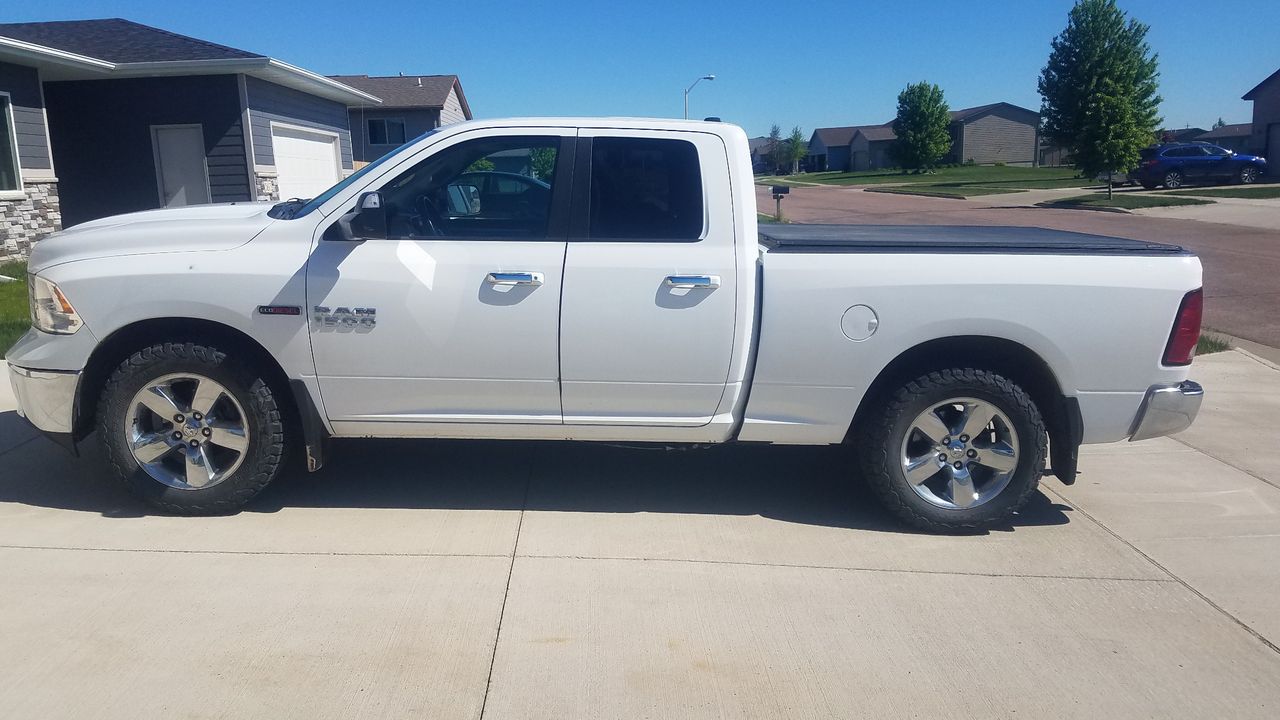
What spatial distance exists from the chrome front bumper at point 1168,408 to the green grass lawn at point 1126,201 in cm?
2891

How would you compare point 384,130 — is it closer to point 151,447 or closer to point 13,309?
point 13,309

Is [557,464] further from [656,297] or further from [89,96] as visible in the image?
[89,96]

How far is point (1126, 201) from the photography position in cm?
3241

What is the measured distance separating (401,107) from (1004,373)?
3632 centimetres

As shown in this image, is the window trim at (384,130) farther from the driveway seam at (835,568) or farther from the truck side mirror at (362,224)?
the driveway seam at (835,568)

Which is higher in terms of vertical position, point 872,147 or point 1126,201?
point 872,147

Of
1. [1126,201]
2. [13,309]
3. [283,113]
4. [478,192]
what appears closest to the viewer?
[478,192]

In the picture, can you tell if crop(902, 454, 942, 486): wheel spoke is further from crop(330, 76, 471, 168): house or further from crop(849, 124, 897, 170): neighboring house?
crop(849, 124, 897, 170): neighboring house

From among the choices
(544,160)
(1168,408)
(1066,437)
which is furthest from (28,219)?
(1168,408)

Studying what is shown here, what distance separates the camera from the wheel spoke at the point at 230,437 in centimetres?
473

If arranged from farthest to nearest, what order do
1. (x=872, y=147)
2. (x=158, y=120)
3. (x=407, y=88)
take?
(x=872, y=147) < (x=407, y=88) < (x=158, y=120)

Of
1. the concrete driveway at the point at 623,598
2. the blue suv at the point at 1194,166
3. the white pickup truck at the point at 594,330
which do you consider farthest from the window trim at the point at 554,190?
the blue suv at the point at 1194,166

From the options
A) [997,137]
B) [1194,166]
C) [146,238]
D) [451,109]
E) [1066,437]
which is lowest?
[1066,437]

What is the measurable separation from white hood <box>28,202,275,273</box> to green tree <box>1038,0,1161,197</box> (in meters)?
36.2
